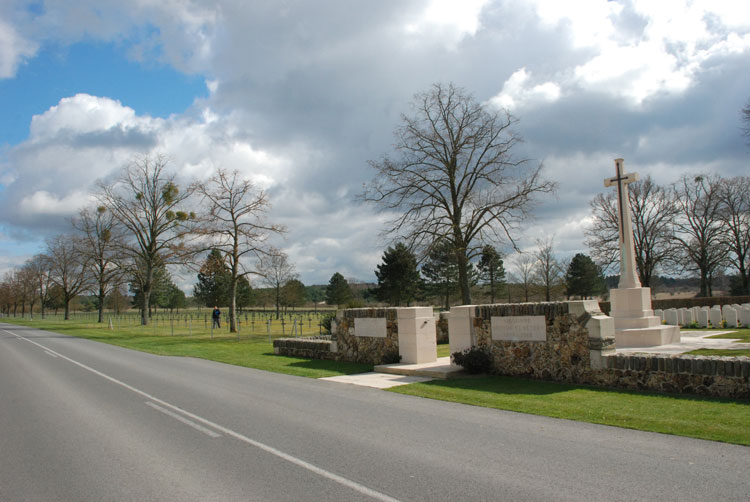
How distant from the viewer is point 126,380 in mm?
12203

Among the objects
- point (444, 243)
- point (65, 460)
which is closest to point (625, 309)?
point (444, 243)

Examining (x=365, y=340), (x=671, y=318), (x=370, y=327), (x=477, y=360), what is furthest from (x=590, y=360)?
(x=671, y=318)

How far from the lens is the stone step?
39.1 ft

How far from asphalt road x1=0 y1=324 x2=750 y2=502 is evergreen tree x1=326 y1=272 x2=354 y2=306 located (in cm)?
6746

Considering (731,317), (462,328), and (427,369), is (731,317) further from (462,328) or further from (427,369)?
(427,369)

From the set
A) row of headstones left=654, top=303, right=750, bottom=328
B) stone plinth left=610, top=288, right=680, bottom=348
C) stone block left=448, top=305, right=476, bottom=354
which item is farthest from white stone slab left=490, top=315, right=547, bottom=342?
row of headstones left=654, top=303, right=750, bottom=328

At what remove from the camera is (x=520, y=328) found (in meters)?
11.2

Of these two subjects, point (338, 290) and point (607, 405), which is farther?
point (338, 290)

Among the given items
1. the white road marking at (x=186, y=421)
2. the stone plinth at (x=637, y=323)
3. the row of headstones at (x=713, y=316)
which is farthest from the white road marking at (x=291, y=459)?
the row of headstones at (x=713, y=316)

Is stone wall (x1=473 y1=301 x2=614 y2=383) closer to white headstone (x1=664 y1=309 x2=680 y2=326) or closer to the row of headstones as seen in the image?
the row of headstones

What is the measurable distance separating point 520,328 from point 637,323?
568 cm

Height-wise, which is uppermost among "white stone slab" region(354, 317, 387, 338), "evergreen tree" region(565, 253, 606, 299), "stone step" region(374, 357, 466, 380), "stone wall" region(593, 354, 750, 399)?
"evergreen tree" region(565, 253, 606, 299)

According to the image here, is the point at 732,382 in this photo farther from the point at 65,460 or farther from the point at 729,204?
the point at 729,204

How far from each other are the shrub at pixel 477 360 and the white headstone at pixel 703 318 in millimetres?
15772
